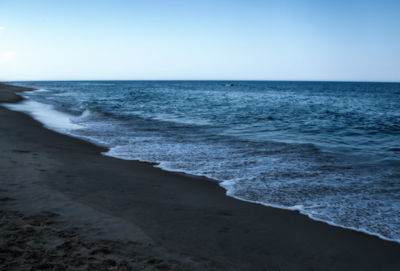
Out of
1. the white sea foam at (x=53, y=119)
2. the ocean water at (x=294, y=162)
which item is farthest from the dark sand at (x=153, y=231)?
the white sea foam at (x=53, y=119)

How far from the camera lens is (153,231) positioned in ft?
13.9

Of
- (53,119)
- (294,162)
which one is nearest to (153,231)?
(294,162)

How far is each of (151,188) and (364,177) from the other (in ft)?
18.0

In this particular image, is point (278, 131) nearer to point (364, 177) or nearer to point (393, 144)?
point (393, 144)

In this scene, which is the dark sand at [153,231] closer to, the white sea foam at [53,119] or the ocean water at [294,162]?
the ocean water at [294,162]

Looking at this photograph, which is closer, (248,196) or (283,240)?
(283,240)

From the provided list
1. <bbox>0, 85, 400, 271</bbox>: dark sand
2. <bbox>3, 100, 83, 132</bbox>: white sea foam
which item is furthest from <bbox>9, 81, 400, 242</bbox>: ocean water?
<bbox>3, 100, 83, 132</bbox>: white sea foam

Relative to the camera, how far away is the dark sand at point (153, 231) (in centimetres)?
347

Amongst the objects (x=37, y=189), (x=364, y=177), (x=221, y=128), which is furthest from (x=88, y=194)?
(x=221, y=128)

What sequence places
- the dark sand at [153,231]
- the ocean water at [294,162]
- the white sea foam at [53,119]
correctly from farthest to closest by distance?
the white sea foam at [53,119] < the ocean water at [294,162] < the dark sand at [153,231]

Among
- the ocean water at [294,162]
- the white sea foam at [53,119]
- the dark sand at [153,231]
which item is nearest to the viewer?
the dark sand at [153,231]

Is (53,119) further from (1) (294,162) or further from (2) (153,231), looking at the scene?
(2) (153,231)

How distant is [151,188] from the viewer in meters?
6.27

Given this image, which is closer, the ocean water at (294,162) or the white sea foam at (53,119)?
the ocean water at (294,162)
